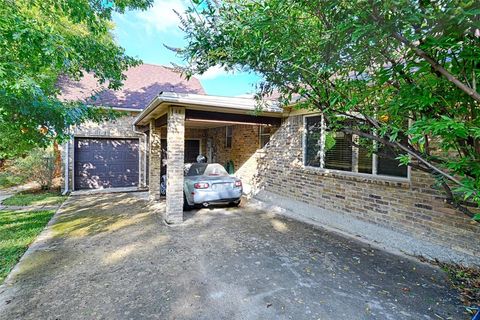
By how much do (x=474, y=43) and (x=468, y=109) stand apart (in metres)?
0.62

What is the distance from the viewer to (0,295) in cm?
322

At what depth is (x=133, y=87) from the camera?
12492 millimetres

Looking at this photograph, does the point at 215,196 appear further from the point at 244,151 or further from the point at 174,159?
the point at 244,151

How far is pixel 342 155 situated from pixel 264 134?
3.48 m

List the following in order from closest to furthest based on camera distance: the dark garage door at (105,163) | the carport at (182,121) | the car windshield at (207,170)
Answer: the carport at (182,121), the car windshield at (207,170), the dark garage door at (105,163)

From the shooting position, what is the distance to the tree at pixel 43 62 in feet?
11.2

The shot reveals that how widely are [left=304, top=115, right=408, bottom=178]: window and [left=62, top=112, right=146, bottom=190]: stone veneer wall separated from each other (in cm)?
759

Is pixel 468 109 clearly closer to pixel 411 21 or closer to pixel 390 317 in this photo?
pixel 411 21

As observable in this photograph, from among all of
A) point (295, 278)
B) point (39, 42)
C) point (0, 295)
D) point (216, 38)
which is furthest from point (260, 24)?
point (0, 295)

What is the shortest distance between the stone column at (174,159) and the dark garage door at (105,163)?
611cm

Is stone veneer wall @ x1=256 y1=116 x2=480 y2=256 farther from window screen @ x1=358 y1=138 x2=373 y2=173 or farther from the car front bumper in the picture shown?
the car front bumper

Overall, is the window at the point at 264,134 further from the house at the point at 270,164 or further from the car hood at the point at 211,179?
the car hood at the point at 211,179

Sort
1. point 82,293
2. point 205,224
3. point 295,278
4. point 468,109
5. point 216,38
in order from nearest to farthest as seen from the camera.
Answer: point 468,109, point 216,38, point 82,293, point 295,278, point 205,224

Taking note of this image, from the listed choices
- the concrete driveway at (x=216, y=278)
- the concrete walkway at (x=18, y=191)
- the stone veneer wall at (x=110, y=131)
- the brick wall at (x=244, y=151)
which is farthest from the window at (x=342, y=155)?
the concrete walkway at (x=18, y=191)
